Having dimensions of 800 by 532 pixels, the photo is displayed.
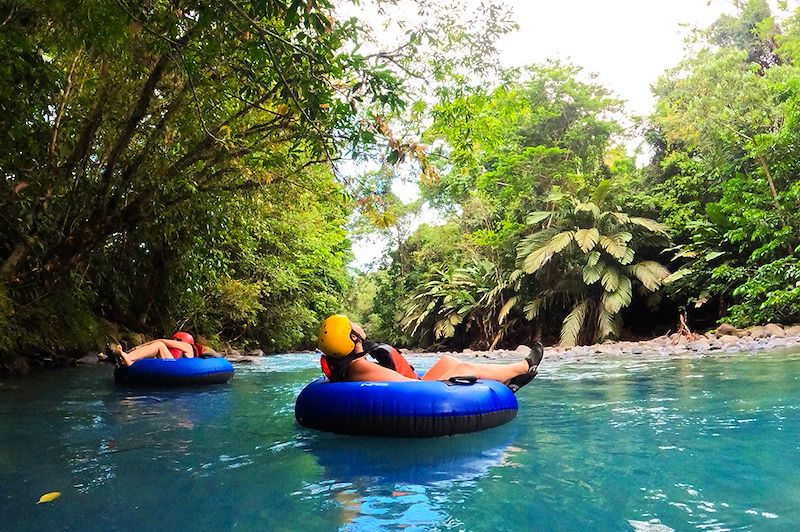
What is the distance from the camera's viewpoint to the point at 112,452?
3.44m

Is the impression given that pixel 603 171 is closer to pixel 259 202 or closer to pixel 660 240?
pixel 660 240

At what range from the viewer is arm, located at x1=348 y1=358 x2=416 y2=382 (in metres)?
4.00

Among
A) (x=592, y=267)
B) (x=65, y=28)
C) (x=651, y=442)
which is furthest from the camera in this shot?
(x=592, y=267)

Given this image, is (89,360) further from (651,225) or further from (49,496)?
(651,225)

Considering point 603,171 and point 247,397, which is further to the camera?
point 603,171

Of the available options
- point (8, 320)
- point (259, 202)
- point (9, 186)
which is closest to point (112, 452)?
point (9, 186)

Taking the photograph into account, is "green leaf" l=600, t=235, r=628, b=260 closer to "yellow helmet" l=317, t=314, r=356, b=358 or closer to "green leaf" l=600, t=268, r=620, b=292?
"green leaf" l=600, t=268, r=620, b=292

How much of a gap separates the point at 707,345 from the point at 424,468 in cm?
822

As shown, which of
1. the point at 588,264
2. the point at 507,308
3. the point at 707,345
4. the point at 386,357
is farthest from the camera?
the point at 507,308

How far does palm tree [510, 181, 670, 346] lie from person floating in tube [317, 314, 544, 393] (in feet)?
29.2

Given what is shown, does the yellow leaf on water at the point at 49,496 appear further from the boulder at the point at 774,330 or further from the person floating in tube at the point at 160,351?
the boulder at the point at 774,330

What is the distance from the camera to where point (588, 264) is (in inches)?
508

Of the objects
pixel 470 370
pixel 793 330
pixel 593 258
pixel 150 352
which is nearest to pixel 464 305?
pixel 593 258

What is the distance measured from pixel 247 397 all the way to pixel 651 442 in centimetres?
404
